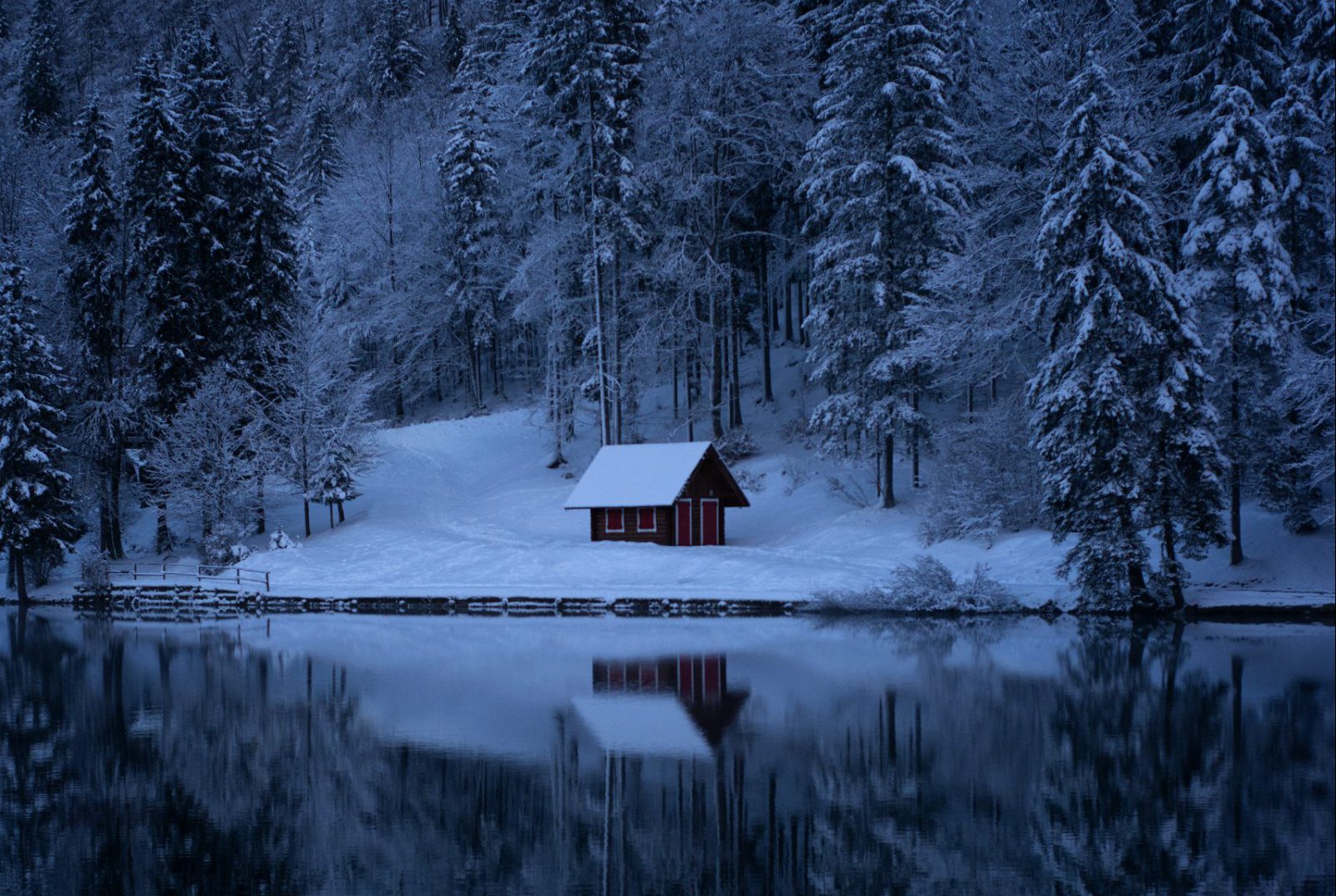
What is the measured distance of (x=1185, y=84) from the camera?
36250mm

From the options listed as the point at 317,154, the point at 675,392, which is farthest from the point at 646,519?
the point at 317,154

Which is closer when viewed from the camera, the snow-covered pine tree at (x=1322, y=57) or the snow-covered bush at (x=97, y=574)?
the snow-covered pine tree at (x=1322, y=57)

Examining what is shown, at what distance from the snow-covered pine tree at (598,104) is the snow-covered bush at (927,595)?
16797mm

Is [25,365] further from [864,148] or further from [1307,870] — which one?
[1307,870]

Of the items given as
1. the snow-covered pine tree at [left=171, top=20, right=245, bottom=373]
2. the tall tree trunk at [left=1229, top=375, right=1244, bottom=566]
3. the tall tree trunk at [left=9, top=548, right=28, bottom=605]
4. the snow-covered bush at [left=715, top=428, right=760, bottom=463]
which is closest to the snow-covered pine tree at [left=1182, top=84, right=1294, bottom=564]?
the tall tree trunk at [left=1229, top=375, right=1244, bottom=566]

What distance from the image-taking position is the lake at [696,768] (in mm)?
13641

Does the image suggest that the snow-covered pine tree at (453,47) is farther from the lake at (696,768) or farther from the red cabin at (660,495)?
the lake at (696,768)

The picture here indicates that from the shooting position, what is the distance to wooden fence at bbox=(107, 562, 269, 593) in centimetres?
4200

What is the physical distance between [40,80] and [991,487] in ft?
247

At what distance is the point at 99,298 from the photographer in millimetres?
44500

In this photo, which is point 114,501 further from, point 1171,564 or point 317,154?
point 1171,564

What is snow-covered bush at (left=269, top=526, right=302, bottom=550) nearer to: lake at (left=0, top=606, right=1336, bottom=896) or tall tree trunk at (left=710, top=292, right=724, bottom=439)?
lake at (left=0, top=606, right=1336, bottom=896)

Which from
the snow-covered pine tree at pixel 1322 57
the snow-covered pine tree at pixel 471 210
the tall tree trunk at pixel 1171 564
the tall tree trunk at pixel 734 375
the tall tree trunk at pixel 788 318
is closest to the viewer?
the snow-covered pine tree at pixel 1322 57

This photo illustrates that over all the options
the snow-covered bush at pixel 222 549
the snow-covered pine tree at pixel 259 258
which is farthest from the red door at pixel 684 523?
the snow-covered pine tree at pixel 259 258
